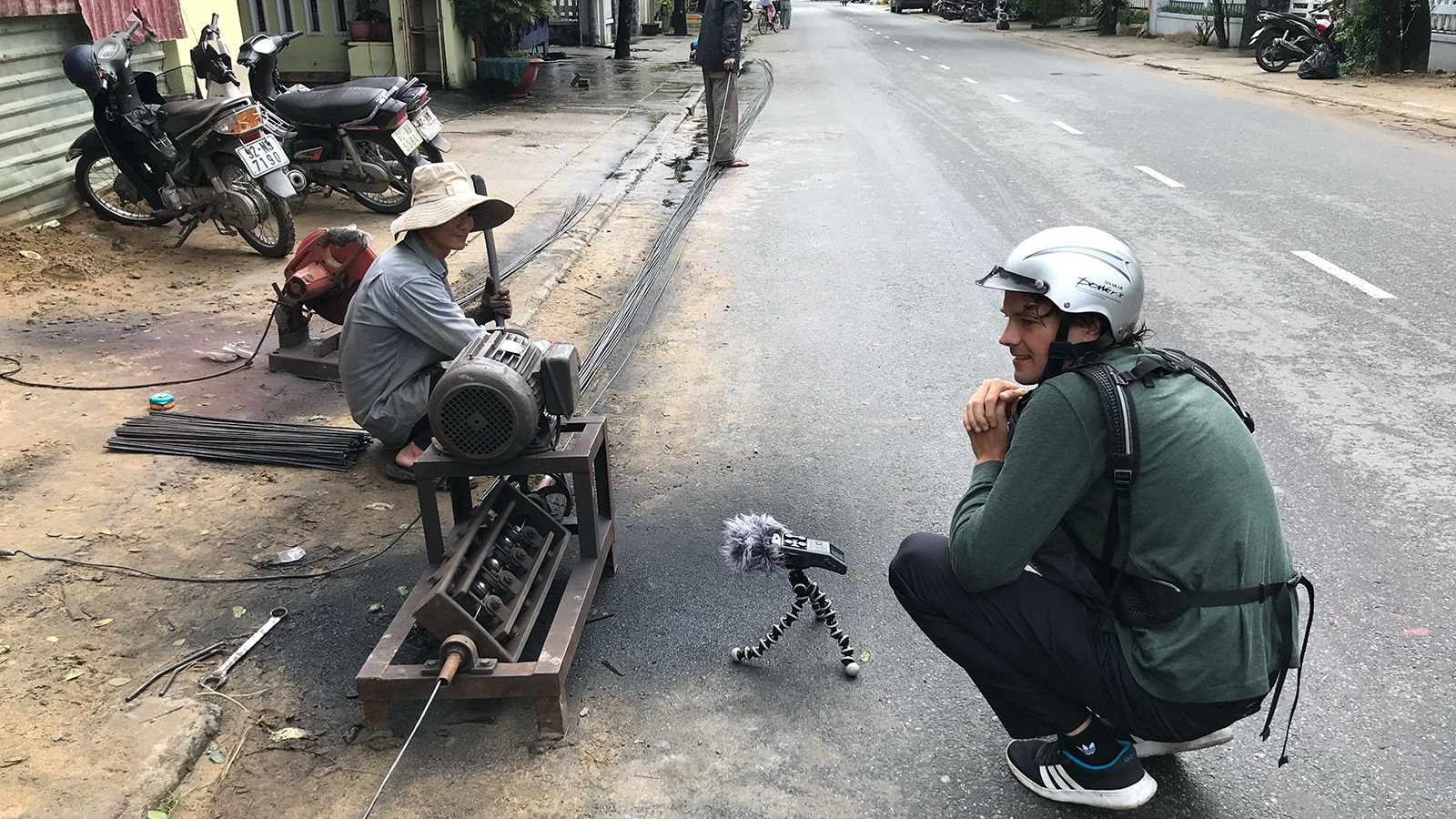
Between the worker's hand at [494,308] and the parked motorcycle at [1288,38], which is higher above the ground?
the parked motorcycle at [1288,38]

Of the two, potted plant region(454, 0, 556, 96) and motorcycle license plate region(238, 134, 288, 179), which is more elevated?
potted plant region(454, 0, 556, 96)

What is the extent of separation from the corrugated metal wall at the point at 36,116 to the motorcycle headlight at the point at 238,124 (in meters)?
1.88

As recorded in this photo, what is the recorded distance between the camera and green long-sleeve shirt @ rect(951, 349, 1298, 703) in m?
2.17

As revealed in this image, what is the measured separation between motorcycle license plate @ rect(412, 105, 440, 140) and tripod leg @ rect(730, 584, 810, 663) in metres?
6.31

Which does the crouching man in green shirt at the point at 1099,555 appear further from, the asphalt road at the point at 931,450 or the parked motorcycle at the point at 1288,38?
the parked motorcycle at the point at 1288,38

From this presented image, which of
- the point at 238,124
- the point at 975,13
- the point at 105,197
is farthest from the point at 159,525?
the point at 975,13

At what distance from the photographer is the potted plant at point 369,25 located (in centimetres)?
1561

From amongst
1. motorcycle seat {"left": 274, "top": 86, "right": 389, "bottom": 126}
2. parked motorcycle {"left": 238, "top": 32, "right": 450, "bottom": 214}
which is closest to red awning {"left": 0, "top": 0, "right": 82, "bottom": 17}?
parked motorcycle {"left": 238, "top": 32, "right": 450, "bottom": 214}

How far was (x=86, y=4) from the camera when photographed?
811 centimetres

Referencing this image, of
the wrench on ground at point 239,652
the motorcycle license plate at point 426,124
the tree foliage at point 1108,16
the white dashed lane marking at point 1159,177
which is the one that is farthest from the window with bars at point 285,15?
the tree foliage at point 1108,16

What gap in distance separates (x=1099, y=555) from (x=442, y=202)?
267 centimetres

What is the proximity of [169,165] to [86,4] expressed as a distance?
2148 mm

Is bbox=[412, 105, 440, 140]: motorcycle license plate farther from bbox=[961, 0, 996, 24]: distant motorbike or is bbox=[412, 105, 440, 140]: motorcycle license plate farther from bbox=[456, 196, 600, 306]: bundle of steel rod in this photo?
bbox=[961, 0, 996, 24]: distant motorbike

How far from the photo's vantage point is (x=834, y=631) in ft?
10.4
